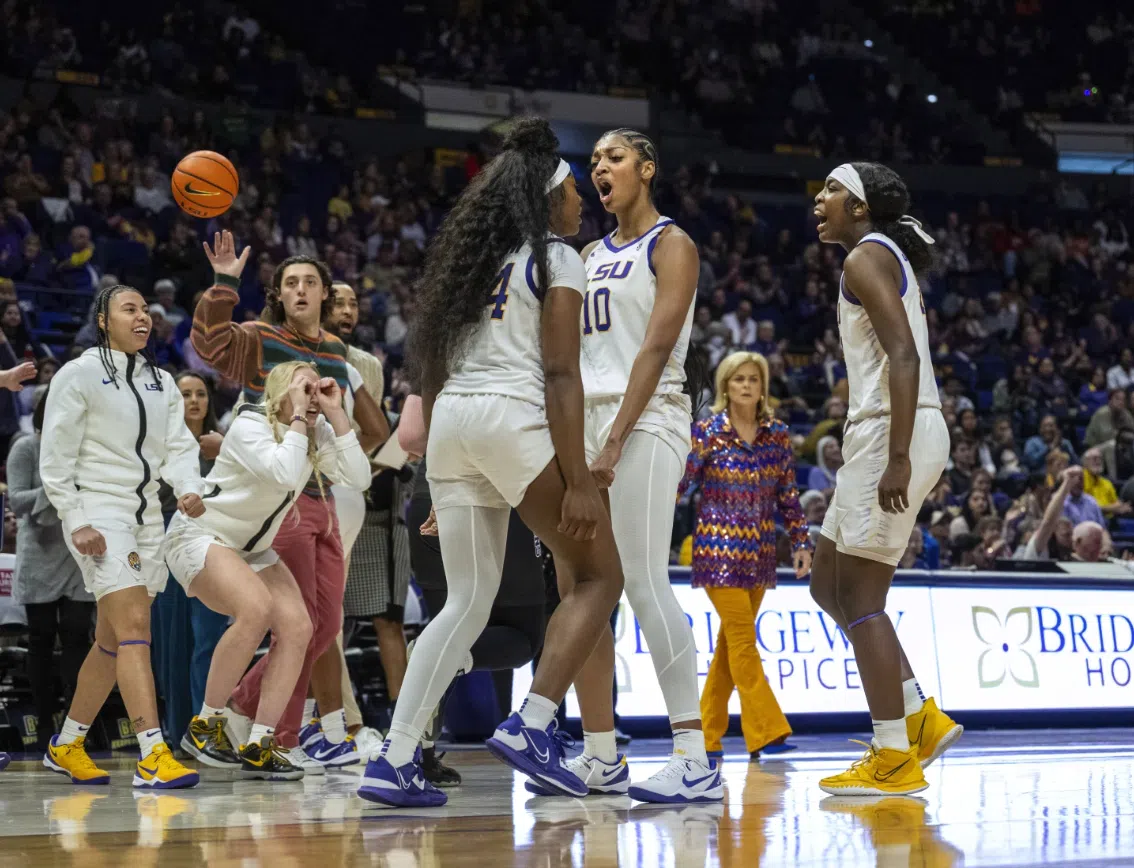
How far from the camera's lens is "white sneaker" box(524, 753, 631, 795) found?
449 centimetres

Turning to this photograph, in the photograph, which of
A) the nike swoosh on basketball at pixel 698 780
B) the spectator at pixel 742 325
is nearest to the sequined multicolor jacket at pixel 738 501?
the nike swoosh on basketball at pixel 698 780

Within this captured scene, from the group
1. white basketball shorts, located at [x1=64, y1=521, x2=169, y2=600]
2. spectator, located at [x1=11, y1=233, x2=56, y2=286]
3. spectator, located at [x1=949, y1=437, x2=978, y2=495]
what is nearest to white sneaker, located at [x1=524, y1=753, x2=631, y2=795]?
white basketball shorts, located at [x1=64, y1=521, x2=169, y2=600]

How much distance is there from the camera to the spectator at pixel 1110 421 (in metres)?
15.4

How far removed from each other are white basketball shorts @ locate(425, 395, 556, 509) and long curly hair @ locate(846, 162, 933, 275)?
5.15ft

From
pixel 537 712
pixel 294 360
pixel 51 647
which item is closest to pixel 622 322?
pixel 537 712

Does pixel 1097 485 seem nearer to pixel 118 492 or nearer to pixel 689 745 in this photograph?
pixel 689 745

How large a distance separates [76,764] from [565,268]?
295 cm

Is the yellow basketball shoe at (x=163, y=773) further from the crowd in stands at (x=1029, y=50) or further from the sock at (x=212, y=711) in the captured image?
the crowd in stands at (x=1029, y=50)

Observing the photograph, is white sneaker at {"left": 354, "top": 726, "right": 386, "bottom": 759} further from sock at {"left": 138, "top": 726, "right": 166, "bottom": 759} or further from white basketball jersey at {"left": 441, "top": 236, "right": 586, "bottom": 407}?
white basketball jersey at {"left": 441, "top": 236, "right": 586, "bottom": 407}

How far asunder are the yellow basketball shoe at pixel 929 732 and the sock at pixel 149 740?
105 inches

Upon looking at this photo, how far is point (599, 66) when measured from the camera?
75.9 feet

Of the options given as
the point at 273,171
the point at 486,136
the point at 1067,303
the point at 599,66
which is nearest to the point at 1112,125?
the point at 1067,303

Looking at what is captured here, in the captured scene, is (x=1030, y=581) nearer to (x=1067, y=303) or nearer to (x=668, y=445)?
(x=668, y=445)

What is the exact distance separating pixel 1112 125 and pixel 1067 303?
18.8ft
